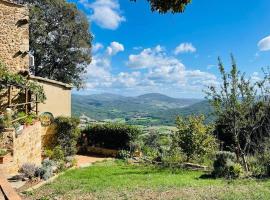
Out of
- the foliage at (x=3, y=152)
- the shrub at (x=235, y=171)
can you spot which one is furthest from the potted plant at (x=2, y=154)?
the shrub at (x=235, y=171)

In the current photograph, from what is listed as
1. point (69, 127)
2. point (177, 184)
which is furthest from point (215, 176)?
point (69, 127)

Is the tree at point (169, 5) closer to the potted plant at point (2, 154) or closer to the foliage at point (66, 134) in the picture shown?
the potted plant at point (2, 154)

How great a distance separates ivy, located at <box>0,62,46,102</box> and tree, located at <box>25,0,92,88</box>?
11931 mm

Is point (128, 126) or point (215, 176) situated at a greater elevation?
point (128, 126)

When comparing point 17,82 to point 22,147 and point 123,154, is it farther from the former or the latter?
point 123,154

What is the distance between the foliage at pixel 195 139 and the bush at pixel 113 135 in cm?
517

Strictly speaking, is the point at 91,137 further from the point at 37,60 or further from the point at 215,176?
the point at 215,176

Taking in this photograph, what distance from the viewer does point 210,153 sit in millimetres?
22391

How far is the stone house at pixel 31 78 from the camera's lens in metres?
16.3

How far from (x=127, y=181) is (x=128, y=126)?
512 inches

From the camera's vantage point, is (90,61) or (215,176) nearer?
(215,176)

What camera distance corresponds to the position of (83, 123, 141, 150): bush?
27.3 metres

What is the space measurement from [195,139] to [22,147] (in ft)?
32.0

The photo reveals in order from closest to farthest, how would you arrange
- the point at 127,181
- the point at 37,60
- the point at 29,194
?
the point at 29,194 < the point at 127,181 < the point at 37,60
